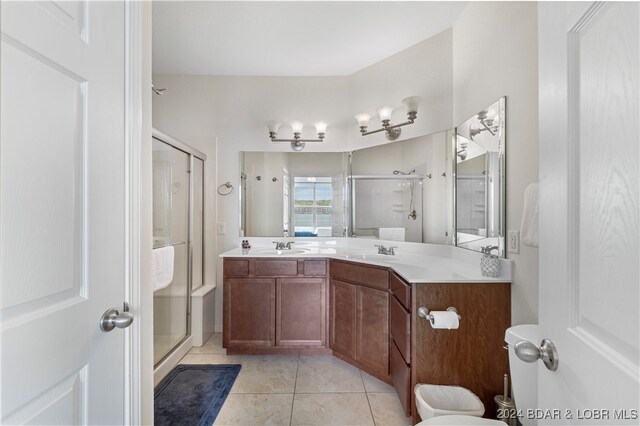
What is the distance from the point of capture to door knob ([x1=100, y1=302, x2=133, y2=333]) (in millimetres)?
757

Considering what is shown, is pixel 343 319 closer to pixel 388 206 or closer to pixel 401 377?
pixel 401 377

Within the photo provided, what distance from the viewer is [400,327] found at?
171 centimetres

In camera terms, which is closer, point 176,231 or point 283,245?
point 176,231

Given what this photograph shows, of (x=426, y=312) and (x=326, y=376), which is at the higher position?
(x=426, y=312)

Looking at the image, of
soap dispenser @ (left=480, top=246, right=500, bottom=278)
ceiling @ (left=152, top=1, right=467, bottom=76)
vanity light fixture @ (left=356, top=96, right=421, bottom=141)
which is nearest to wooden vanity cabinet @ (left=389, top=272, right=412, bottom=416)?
soap dispenser @ (left=480, top=246, right=500, bottom=278)

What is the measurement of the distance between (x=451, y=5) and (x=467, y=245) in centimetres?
161

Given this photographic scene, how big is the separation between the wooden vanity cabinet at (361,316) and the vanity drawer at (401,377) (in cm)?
6

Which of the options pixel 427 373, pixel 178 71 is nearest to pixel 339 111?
pixel 178 71

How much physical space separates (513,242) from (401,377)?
1.00 meters

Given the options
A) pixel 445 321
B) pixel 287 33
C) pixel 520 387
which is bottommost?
pixel 520 387

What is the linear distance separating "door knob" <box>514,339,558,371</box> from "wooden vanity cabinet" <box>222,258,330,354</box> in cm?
178

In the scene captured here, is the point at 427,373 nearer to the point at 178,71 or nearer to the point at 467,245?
the point at 467,245

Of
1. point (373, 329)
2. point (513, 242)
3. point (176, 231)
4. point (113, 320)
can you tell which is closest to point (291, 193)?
point (176, 231)

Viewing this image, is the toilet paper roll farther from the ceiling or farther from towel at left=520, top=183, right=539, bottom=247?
the ceiling
